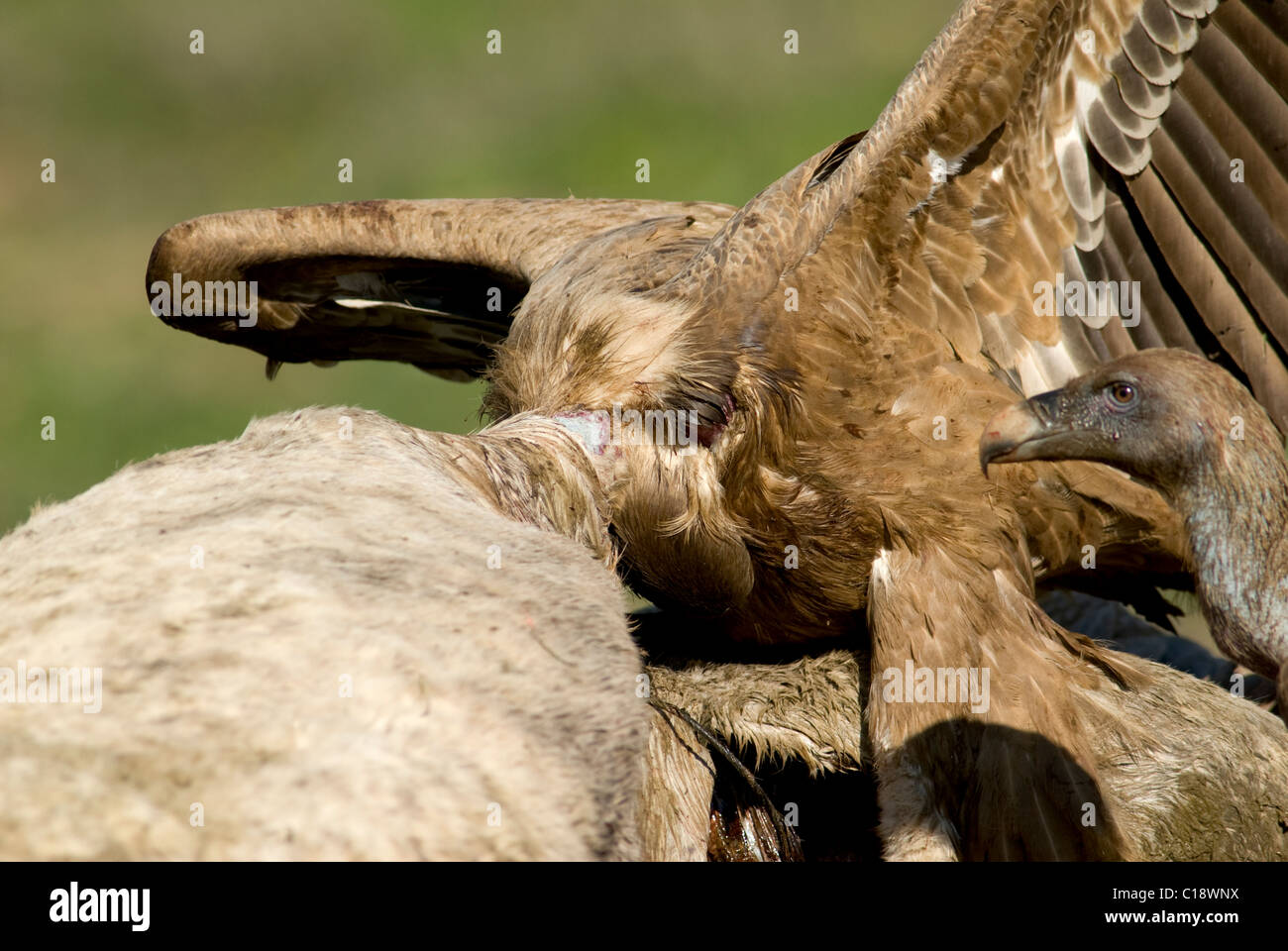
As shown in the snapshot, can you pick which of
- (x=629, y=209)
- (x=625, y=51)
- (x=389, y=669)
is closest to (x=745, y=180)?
(x=625, y=51)

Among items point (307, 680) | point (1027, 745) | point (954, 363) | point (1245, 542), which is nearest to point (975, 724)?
point (1027, 745)

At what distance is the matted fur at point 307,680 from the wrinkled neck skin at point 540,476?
0.42m

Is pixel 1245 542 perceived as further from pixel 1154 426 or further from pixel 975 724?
pixel 975 724

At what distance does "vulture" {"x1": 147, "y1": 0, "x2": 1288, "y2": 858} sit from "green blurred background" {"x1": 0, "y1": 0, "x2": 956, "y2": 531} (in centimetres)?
599

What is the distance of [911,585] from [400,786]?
5.70 ft

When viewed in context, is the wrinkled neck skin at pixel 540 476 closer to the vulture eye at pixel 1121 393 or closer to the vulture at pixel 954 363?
the vulture at pixel 954 363

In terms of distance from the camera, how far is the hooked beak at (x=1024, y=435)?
234 cm

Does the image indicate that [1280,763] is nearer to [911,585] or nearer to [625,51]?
[911,585]

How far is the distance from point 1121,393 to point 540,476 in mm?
1086

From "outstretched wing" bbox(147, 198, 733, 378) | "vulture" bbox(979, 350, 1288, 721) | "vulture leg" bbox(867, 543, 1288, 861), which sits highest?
"outstretched wing" bbox(147, 198, 733, 378)

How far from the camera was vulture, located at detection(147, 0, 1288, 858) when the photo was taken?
3.05m

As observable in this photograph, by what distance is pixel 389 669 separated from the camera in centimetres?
172

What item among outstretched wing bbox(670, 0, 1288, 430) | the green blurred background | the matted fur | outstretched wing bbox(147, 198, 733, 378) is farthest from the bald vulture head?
the green blurred background

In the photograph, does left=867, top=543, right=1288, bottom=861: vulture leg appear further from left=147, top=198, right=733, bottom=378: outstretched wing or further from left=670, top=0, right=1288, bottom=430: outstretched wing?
left=147, top=198, right=733, bottom=378: outstretched wing
